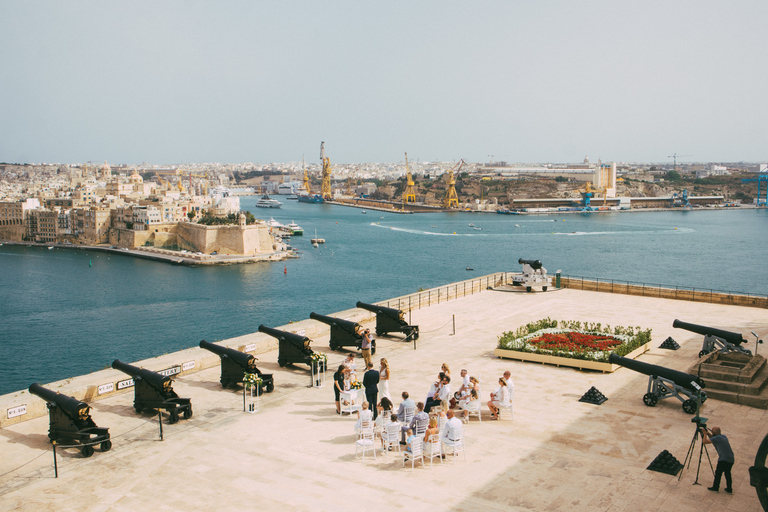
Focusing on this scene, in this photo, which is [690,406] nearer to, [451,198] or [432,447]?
[432,447]

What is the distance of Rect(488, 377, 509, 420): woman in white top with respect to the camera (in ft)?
24.2

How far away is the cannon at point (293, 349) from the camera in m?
9.37

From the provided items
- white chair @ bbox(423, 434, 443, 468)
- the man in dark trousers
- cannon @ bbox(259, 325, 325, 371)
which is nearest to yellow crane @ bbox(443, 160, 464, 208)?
cannon @ bbox(259, 325, 325, 371)

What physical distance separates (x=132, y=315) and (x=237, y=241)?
24550 millimetres

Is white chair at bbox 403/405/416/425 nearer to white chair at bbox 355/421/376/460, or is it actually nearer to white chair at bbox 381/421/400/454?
white chair at bbox 381/421/400/454

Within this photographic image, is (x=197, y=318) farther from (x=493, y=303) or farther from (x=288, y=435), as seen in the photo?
(x=288, y=435)

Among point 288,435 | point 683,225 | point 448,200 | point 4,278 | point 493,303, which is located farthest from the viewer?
point 448,200

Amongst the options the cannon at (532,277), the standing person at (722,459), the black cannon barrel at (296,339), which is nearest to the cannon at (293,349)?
the black cannon barrel at (296,339)

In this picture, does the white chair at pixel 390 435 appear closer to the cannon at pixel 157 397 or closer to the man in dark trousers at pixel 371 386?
the man in dark trousers at pixel 371 386

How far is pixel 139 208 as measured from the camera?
66188mm

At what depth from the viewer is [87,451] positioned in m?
6.46

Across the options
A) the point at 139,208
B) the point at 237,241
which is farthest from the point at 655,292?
the point at 139,208

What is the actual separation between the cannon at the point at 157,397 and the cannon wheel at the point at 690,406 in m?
5.95

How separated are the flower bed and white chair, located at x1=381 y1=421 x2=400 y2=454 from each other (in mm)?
4079
